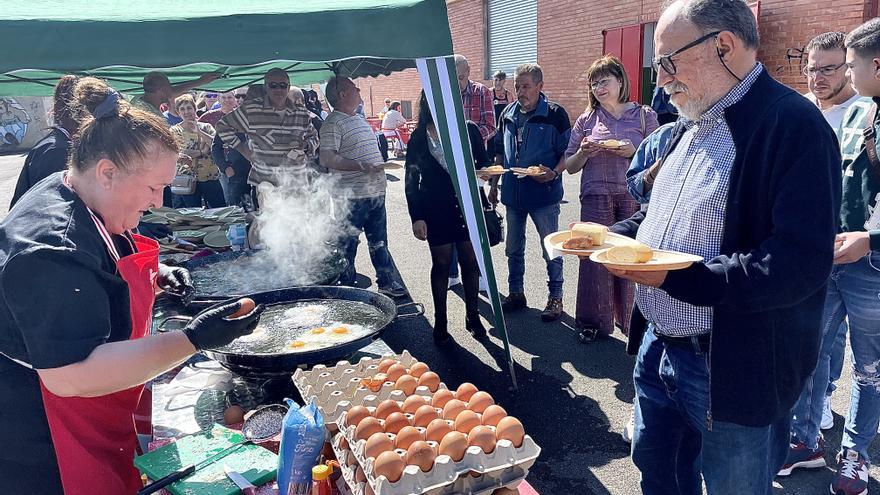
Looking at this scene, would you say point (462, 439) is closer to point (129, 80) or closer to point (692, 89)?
point (692, 89)

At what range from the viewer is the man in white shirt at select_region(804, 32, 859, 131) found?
290 cm

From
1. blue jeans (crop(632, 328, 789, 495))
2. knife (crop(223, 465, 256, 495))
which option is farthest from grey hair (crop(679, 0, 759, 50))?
knife (crop(223, 465, 256, 495))

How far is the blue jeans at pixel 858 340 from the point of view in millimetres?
2594

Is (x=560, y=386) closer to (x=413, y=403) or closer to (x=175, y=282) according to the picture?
(x=413, y=403)

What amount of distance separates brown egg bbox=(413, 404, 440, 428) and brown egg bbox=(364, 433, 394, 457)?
16 cm

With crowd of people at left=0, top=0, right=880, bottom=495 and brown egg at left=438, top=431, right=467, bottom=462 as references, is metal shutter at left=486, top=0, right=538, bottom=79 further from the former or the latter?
brown egg at left=438, top=431, right=467, bottom=462

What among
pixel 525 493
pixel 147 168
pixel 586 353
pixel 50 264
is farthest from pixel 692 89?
pixel 586 353

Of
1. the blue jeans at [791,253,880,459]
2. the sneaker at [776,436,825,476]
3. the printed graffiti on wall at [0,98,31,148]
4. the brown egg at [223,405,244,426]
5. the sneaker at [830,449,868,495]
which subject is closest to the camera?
the brown egg at [223,405,244,426]

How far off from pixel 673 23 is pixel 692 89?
192 mm

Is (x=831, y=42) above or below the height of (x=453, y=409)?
above

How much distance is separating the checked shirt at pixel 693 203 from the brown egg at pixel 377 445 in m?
0.89

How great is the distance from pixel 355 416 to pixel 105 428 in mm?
750

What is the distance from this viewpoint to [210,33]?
2.92 meters

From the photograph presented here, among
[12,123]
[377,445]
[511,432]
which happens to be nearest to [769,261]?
[511,432]
